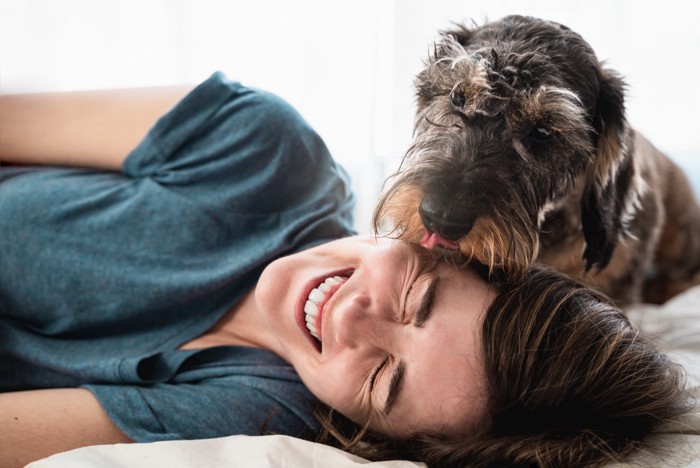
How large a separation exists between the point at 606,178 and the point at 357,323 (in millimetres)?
697

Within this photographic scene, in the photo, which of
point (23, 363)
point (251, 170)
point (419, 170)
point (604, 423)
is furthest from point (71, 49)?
point (604, 423)

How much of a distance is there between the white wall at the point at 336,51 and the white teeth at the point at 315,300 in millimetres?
629

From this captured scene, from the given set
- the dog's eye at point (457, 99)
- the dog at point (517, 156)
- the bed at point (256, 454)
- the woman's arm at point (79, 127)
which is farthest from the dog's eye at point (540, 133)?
the woman's arm at point (79, 127)

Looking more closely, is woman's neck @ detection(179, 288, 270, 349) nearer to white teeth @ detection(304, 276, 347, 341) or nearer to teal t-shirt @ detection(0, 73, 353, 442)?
teal t-shirt @ detection(0, 73, 353, 442)

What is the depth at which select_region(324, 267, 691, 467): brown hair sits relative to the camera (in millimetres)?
1139

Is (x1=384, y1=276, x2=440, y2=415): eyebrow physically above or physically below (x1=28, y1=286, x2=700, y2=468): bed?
above

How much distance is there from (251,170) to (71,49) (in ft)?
1.78

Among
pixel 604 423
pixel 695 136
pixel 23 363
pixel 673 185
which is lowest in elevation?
pixel 23 363

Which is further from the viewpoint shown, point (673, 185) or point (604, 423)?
point (673, 185)

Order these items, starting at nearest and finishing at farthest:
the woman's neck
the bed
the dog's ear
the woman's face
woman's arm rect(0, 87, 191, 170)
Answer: the bed → the woman's face → the dog's ear → the woman's neck → woman's arm rect(0, 87, 191, 170)

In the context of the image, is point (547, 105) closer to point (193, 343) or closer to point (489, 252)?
point (489, 252)

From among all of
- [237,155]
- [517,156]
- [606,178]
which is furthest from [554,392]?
[237,155]

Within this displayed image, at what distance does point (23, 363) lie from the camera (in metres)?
1.50

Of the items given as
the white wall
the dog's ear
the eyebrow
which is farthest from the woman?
the dog's ear
